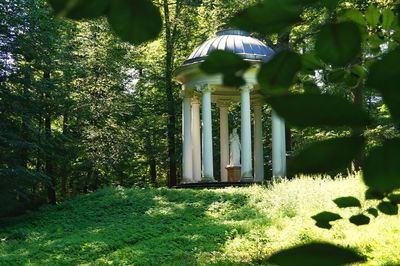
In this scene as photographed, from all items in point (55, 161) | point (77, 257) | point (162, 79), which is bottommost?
point (77, 257)

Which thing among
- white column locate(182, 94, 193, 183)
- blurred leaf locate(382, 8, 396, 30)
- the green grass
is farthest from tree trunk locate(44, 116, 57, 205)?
blurred leaf locate(382, 8, 396, 30)

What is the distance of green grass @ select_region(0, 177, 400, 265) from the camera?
7.00m

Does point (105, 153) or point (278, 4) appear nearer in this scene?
point (278, 4)

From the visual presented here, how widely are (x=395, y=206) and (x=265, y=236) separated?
6785 mm

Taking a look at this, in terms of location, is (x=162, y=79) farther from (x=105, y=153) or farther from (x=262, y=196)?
(x=262, y=196)

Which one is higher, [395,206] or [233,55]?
[233,55]

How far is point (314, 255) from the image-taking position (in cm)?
40

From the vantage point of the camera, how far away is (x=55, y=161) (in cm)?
1911

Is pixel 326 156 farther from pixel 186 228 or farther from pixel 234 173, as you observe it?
pixel 234 173

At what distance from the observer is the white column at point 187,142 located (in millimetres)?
19844

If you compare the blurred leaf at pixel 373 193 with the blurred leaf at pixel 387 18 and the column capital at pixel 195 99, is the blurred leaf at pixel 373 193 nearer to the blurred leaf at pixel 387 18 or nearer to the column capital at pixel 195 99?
the blurred leaf at pixel 387 18

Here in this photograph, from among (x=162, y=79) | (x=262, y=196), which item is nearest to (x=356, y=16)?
(x=262, y=196)

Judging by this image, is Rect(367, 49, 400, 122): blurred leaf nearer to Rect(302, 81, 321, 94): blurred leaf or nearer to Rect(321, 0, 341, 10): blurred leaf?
Rect(302, 81, 321, 94): blurred leaf

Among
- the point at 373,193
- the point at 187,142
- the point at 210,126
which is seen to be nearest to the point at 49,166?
the point at 187,142
